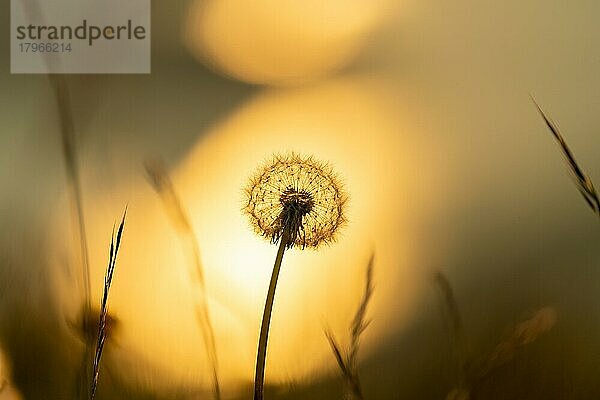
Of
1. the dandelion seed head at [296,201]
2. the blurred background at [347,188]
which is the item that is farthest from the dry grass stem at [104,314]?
the dandelion seed head at [296,201]

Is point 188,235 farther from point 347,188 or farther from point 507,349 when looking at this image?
point 507,349

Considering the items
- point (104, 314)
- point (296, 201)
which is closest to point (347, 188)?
point (296, 201)

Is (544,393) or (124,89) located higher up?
(124,89)

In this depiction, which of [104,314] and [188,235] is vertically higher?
[188,235]

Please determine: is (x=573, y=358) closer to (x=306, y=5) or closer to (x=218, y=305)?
(x=218, y=305)

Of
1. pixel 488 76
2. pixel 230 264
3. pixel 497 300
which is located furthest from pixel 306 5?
pixel 497 300

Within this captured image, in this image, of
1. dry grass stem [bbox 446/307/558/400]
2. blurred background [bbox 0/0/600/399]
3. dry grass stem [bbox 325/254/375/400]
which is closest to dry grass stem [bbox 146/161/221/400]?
blurred background [bbox 0/0/600/399]
